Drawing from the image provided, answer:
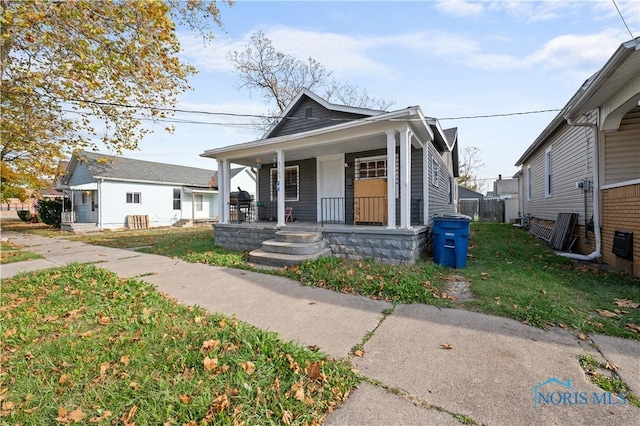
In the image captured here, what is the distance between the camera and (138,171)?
1922 centimetres

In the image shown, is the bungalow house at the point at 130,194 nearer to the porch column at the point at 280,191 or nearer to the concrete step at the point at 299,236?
the porch column at the point at 280,191

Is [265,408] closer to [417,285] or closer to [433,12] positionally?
[417,285]

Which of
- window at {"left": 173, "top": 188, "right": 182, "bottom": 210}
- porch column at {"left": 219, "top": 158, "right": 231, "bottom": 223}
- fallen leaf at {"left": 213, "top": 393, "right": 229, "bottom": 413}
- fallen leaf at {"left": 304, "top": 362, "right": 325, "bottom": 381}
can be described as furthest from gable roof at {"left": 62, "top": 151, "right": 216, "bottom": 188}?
fallen leaf at {"left": 304, "top": 362, "right": 325, "bottom": 381}

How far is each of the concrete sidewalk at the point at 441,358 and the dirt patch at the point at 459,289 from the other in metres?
0.60

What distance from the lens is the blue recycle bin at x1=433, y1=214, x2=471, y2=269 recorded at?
228 inches

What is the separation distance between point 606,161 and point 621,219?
1521 mm

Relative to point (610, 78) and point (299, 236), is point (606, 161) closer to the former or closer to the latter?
point (610, 78)

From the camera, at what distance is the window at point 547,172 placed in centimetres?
999

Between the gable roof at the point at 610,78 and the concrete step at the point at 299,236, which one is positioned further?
the concrete step at the point at 299,236

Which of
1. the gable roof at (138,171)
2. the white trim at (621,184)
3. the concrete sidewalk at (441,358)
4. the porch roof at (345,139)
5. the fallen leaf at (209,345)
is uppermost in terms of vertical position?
the gable roof at (138,171)

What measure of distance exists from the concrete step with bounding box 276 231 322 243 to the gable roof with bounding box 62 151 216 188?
13.2 m

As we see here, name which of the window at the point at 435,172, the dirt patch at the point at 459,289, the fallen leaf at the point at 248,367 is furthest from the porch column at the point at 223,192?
the fallen leaf at the point at 248,367

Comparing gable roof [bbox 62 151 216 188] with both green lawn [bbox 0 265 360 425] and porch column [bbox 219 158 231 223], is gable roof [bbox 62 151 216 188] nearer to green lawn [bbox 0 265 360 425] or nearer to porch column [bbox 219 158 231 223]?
porch column [bbox 219 158 231 223]

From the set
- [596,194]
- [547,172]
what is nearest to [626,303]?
[596,194]
